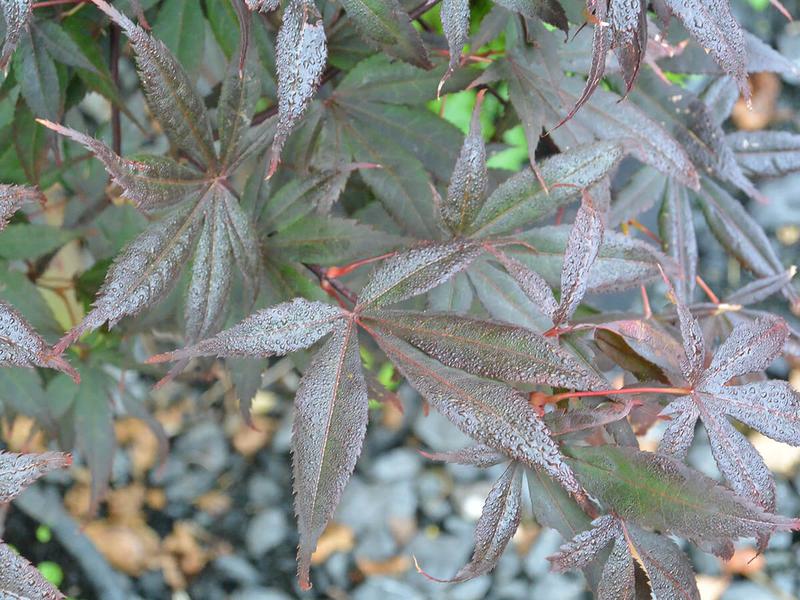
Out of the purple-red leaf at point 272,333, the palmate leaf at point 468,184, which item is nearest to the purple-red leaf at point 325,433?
the purple-red leaf at point 272,333

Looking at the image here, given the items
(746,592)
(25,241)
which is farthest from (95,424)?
(746,592)

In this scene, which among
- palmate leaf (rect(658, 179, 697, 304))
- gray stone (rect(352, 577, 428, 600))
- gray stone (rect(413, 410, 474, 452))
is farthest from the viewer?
gray stone (rect(413, 410, 474, 452))

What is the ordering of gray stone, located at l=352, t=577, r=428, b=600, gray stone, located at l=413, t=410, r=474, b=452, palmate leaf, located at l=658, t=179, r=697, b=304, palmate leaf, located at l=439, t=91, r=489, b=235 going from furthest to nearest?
1. gray stone, located at l=413, t=410, r=474, b=452
2. gray stone, located at l=352, t=577, r=428, b=600
3. palmate leaf, located at l=658, t=179, r=697, b=304
4. palmate leaf, located at l=439, t=91, r=489, b=235

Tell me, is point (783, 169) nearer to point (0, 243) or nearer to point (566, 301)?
point (566, 301)

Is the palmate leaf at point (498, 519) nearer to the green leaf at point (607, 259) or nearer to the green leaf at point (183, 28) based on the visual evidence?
the green leaf at point (607, 259)

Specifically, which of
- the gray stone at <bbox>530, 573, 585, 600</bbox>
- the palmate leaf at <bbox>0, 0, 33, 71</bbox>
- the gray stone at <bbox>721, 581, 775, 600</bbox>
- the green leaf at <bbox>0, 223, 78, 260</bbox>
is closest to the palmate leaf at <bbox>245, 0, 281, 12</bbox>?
the palmate leaf at <bbox>0, 0, 33, 71</bbox>

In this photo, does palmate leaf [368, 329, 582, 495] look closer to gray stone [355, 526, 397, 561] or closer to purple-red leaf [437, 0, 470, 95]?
purple-red leaf [437, 0, 470, 95]

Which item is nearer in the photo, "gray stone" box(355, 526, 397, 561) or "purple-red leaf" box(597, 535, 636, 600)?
"purple-red leaf" box(597, 535, 636, 600)

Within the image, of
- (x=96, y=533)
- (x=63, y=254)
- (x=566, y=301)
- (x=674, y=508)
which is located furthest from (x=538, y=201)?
(x=96, y=533)
